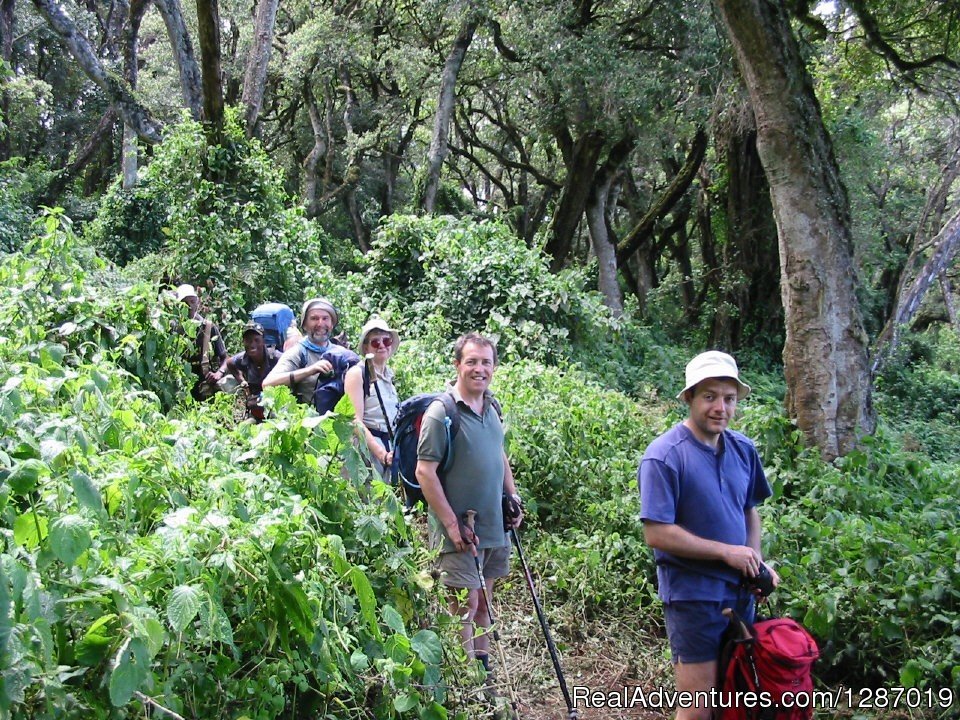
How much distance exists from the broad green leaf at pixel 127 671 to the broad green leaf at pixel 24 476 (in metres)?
0.54

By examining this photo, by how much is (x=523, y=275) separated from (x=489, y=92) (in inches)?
378

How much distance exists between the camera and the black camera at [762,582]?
3.25m

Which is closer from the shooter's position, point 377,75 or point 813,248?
point 813,248

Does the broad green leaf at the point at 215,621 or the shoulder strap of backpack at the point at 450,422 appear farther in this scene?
the shoulder strap of backpack at the point at 450,422

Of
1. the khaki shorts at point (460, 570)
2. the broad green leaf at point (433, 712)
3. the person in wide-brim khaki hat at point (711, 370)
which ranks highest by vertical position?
the person in wide-brim khaki hat at point (711, 370)

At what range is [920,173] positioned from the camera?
2369 cm

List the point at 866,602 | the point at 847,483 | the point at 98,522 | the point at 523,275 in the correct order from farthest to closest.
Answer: the point at 523,275
the point at 847,483
the point at 866,602
the point at 98,522

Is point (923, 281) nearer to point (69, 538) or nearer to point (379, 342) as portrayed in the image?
point (379, 342)

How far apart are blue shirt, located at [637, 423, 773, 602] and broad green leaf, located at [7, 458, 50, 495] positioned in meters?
2.02

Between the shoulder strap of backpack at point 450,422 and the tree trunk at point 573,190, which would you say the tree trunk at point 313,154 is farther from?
the shoulder strap of backpack at point 450,422

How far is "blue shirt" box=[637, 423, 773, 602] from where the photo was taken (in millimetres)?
3230

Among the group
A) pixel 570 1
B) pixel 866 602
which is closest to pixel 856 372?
pixel 866 602

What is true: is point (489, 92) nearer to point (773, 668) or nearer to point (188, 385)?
point (188, 385)

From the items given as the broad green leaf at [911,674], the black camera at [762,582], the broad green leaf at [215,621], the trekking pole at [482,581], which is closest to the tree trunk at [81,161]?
the trekking pole at [482,581]
